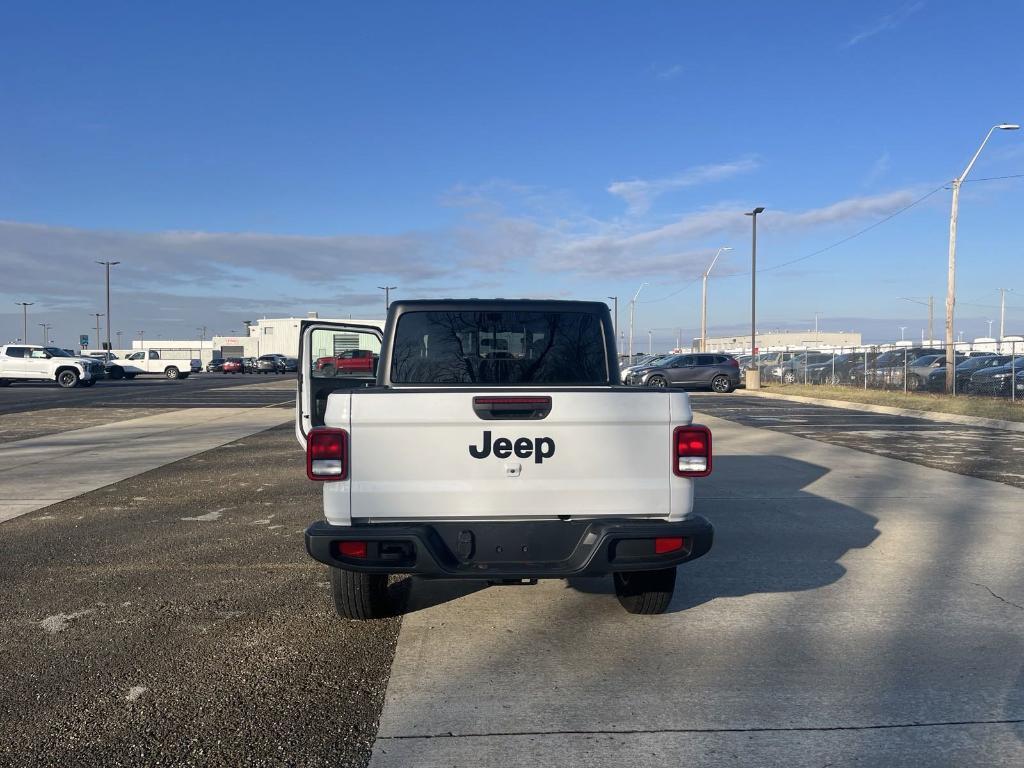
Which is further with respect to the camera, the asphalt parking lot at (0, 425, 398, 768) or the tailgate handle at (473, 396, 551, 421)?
the tailgate handle at (473, 396, 551, 421)

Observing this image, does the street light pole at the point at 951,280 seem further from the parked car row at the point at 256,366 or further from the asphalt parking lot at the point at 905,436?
the parked car row at the point at 256,366

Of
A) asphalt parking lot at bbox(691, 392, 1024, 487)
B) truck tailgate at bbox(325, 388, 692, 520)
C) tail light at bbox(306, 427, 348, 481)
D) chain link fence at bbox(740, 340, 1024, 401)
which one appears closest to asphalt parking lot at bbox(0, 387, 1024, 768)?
truck tailgate at bbox(325, 388, 692, 520)

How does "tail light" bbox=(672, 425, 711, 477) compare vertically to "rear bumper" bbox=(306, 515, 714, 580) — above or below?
above

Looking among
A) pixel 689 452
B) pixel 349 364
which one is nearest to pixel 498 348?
pixel 689 452

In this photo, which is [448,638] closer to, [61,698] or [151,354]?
[61,698]

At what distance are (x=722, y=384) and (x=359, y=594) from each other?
29396mm

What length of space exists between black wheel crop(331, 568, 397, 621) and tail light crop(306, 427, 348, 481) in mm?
814

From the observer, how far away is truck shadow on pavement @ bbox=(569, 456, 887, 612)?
18.1 feet

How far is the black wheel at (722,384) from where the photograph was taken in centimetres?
3222

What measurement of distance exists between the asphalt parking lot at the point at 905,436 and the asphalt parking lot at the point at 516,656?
4012 millimetres

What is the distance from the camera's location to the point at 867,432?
16094 millimetres

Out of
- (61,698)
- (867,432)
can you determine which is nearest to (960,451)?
(867,432)

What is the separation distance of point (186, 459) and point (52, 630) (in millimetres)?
7664

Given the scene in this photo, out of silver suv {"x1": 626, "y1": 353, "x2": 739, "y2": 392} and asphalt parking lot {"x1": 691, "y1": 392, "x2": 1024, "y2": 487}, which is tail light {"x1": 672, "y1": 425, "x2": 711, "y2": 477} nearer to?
asphalt parking lot {"x1": 691, "y1": 392, "x2": 1024, "y2": 487}
